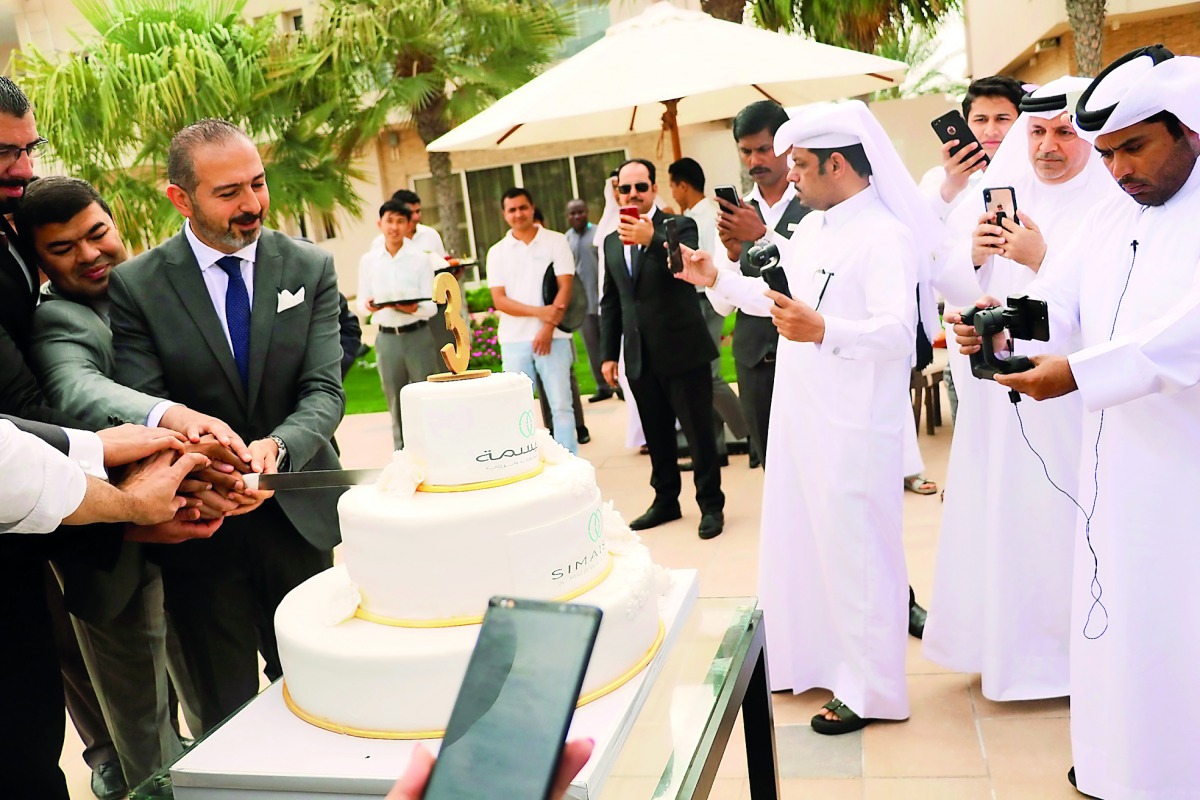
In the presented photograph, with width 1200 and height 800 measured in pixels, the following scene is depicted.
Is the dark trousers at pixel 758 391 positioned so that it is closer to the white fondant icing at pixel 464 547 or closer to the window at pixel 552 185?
the white fondant icing at pixel 464 547

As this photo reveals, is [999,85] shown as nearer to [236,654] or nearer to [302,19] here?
[236,654]

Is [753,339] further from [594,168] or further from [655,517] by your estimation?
[594,168]

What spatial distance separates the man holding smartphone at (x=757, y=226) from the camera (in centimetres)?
477

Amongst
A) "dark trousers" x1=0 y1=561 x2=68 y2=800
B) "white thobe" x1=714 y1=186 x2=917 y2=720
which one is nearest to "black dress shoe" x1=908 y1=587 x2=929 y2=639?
"white thobe" x1=714 y1=186 x2=917 y2=720

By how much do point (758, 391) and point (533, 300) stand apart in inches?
116

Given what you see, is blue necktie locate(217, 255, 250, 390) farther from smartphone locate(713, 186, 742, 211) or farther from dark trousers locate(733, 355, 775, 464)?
dark trousers locate(733, 355, 775, 464)

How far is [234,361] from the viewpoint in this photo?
10.4ft

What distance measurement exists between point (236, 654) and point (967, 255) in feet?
9.46

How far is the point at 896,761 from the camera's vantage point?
3.63 metres

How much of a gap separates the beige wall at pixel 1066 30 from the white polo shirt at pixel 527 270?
340 inches

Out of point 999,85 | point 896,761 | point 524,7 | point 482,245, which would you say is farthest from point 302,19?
point 896,761

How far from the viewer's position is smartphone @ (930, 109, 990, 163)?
456 cm

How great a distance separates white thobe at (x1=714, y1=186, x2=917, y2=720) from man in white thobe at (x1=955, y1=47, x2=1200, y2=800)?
2.18ft

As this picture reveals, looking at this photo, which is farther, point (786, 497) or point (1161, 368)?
point (786, 497)
